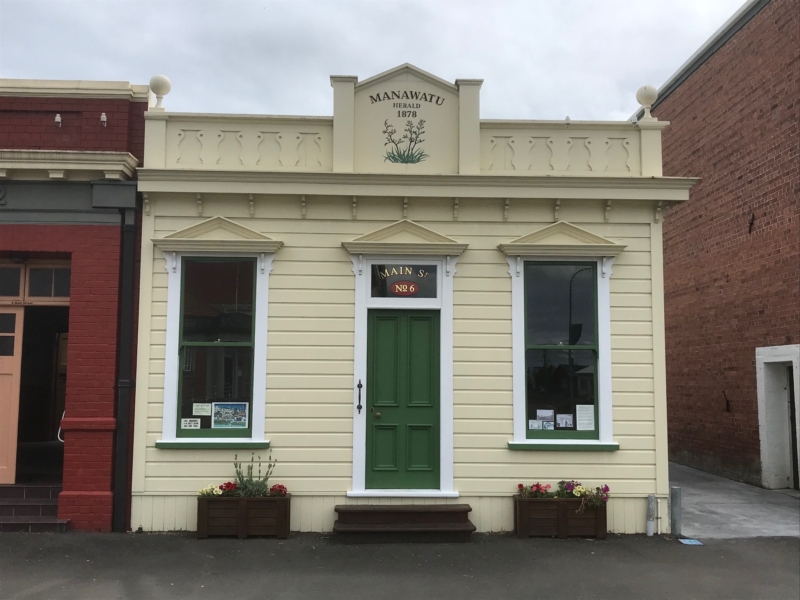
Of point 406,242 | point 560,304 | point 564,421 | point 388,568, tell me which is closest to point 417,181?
point 406,242

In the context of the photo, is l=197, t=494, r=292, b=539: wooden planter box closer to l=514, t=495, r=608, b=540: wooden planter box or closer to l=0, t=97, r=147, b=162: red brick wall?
l=514, t=495, r=608, b=540: wooden planter box

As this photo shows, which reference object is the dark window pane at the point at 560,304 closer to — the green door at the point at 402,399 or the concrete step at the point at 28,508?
the green door at the point at 402,399

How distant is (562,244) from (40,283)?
6.22 meters

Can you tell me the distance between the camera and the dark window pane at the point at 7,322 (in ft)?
26.2

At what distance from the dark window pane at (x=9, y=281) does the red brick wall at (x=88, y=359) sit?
63cm

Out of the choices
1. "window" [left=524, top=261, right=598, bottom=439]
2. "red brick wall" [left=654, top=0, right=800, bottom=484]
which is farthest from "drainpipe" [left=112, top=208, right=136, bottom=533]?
"red brick wall" [left=654, top=0, right=800, bottom=484]

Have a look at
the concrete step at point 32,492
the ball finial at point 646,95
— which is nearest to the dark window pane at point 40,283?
the concrete step at point 32,492

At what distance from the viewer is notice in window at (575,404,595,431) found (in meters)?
7.59

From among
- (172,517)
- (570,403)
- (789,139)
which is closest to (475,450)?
(570,403)

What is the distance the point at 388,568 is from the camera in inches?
247

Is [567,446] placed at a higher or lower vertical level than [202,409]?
lower

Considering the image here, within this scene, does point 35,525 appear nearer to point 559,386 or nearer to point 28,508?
point 28,508

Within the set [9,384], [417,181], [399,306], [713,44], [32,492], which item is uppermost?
[713,44]

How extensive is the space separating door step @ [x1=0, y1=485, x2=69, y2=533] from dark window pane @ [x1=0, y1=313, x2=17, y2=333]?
1.81 m
